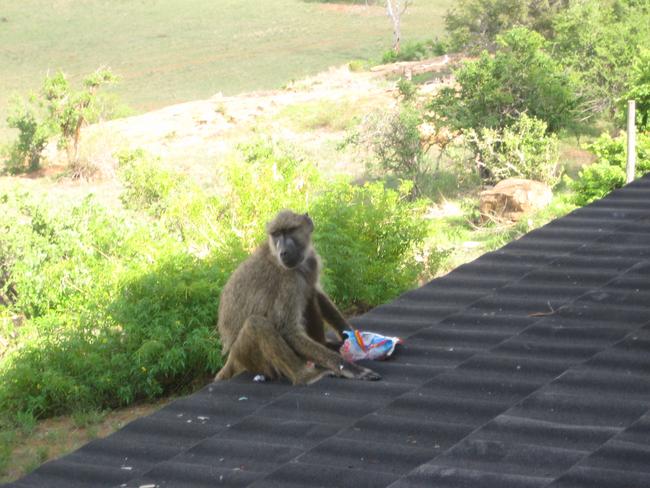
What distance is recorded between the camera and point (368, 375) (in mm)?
4828

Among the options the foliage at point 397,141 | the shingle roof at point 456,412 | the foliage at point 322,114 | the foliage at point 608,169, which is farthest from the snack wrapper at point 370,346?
the foliage at point 322,114

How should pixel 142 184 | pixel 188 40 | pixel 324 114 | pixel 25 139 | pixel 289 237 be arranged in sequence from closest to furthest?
pixel 289 237
pixel 142 184
pixel 25 139
pixel 324 114
pixel 188 40

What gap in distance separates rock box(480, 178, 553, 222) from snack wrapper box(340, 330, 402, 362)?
15370mm

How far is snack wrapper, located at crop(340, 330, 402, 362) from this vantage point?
16.4 ft

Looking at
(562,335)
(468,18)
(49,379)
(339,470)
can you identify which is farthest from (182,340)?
(468,18)

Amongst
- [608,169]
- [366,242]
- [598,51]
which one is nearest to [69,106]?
[598,51]

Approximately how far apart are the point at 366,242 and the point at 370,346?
25.5 feet

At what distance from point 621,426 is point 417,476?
823mm

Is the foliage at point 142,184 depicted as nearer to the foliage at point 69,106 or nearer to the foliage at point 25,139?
the foliage at point 69,106

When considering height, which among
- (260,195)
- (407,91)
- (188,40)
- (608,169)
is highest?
(188,40)

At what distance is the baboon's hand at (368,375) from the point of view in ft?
15.7

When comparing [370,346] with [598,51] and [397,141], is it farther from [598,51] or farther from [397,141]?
[598,51]

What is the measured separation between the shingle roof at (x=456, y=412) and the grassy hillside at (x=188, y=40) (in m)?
43.7

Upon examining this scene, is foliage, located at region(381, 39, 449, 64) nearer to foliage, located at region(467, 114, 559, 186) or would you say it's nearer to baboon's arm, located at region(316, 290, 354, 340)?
foliage, located at region(467, 114, 559, 186)
